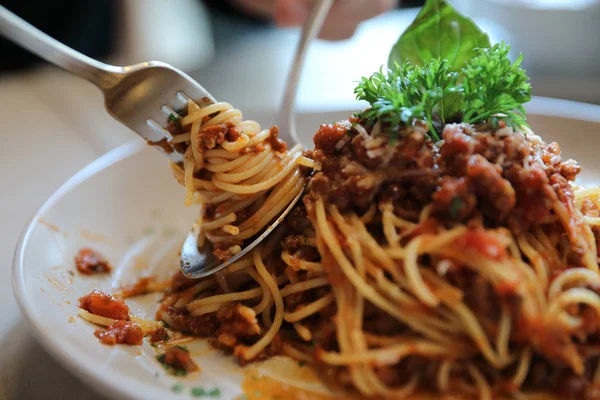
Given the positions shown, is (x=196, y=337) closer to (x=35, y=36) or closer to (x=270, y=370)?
(x=270, y=370)

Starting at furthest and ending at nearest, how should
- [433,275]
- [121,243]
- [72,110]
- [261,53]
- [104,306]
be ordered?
[261,53]
[72,110]
[121,243]
[104,306]
[433,275]

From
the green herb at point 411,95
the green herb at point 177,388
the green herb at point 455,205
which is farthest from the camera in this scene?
the green herb at point 411,95

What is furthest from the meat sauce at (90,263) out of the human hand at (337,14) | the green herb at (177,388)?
the human hand at (337,14)

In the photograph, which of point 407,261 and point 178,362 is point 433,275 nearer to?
point 407,261


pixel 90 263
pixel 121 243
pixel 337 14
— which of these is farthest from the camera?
pixel 337 14

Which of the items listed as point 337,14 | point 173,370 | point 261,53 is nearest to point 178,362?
point 173,370

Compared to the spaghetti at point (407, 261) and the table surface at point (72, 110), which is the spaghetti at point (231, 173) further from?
the table surface at point (72, 110)

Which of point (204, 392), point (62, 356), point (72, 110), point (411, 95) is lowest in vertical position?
point (62, 356)
